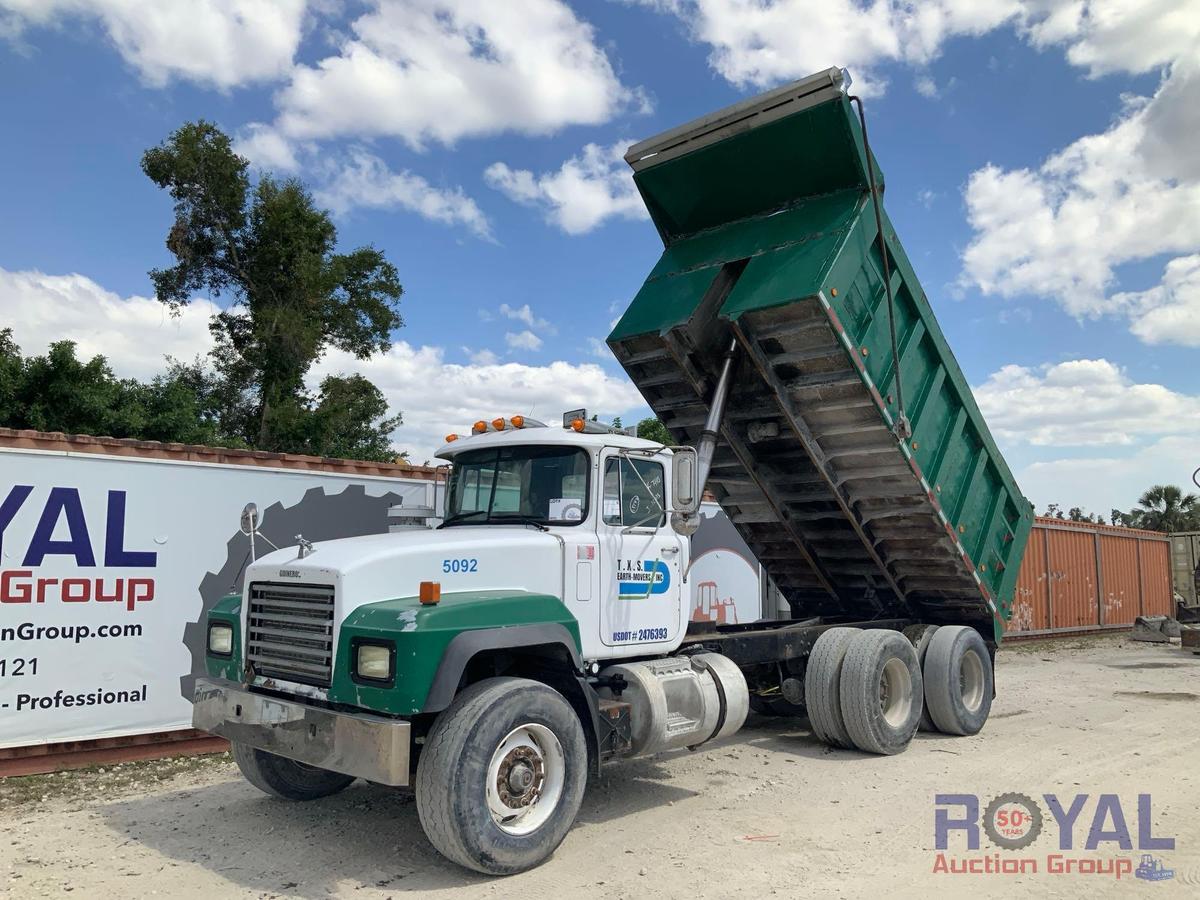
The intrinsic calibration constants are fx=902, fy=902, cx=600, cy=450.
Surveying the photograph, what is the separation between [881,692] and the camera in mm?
7965

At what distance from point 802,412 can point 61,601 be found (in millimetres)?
6213

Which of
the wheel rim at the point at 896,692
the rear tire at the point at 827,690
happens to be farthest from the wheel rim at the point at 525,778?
the wheel rim at the point at 896,692

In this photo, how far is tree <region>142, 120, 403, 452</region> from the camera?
22.6 metres

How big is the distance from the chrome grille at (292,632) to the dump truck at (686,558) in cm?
2

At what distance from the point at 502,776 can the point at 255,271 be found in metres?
21.4

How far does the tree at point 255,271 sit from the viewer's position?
22641 mm

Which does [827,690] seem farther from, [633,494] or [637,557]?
[633,494]

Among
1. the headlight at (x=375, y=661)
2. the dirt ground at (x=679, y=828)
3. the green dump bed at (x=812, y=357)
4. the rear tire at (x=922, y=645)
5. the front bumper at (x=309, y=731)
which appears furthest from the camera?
the rear tire at (x=922, y=645)

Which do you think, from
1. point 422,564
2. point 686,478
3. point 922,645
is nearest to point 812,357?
point 686,478

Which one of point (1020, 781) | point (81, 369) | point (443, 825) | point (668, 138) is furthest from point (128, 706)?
point (81, 369)

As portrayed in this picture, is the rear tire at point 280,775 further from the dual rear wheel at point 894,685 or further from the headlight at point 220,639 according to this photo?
the dual rear wheel at point 894,685

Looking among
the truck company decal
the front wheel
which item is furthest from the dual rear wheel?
the front wheel

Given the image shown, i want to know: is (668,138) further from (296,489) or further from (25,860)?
(25,860)

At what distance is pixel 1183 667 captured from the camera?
48.0ft
